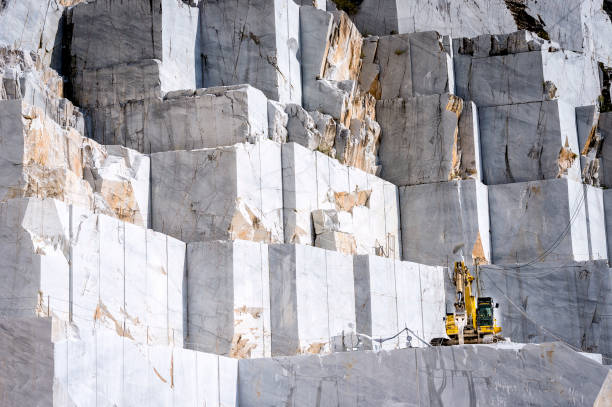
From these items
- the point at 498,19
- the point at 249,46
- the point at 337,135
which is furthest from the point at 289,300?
the point at 498,19

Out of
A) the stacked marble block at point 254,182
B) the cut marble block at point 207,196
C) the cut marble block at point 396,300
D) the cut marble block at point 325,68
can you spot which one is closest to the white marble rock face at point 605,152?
the cut marble block at point 396,300

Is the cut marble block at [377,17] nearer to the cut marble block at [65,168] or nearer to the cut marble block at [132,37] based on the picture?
the cut marble block at [132,37]

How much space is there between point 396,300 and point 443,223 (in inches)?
245

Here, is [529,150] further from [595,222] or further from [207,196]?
[207,196]

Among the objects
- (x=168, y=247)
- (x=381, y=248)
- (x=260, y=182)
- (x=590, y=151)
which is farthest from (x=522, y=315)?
(x=168, y=247)

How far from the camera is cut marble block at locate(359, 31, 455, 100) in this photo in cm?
4522

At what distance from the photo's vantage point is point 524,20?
51312 mm

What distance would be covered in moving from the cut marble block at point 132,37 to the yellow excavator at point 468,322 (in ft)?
37.0

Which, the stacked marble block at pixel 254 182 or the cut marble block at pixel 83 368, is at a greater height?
the stacked marble block at pixel 254 182

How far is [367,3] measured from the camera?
48.7m

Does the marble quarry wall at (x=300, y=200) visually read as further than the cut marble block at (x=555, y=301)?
No

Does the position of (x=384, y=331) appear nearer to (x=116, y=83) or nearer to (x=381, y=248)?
(x=381, y=248)

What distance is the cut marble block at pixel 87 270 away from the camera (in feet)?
88.1

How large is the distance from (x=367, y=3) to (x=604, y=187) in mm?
12069
